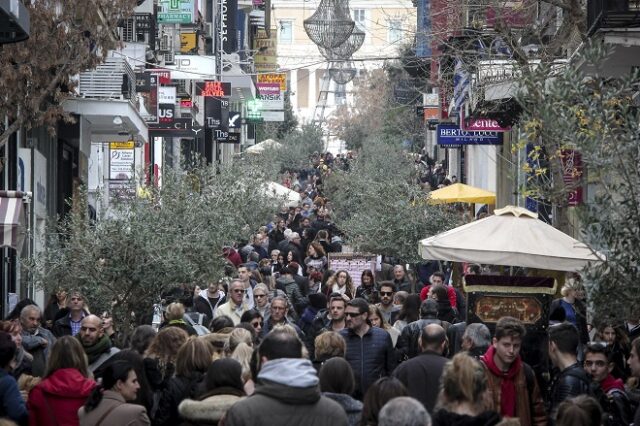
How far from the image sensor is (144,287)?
16.5 meters

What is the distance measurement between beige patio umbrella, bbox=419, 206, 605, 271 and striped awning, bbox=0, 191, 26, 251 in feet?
14.6

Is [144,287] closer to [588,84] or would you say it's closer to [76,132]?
[588,84]

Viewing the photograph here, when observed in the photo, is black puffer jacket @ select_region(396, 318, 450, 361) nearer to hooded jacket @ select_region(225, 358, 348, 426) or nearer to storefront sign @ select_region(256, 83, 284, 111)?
hooded jacket @ select_region(225, 358, 348, 426)

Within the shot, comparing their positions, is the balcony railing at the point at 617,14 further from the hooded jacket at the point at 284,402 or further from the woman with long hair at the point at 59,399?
the hooded jacket at the point at 284,402

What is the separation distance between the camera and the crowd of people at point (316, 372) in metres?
7.47

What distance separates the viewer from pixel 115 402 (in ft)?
28.9

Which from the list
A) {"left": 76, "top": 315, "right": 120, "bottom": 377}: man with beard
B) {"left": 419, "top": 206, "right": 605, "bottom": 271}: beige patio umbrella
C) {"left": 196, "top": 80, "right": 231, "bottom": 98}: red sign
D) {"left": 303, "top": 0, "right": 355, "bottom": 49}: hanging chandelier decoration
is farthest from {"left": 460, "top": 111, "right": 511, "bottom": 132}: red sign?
Result: {"left": 76, "top": 315, "right": 120, "bottom": 377}: man with beard

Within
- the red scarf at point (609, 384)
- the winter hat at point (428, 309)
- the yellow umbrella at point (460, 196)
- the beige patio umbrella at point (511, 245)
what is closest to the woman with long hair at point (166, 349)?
the red scarf at point (609, 384)

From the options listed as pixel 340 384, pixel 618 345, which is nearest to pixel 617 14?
pixel 618 345

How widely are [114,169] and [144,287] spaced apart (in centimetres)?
2077

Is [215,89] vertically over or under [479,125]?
over

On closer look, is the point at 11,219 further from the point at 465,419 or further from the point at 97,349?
the point at 465,419

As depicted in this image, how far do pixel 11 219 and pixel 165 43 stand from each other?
26.5 meters

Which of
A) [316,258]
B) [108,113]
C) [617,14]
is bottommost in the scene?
[316,258]
